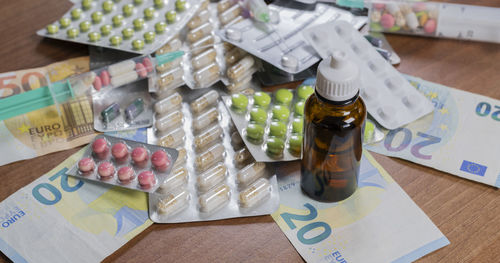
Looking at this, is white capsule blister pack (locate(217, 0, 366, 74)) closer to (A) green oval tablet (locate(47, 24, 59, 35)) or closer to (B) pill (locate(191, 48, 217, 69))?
(B) pill (locate(191, 48, 217, 69))

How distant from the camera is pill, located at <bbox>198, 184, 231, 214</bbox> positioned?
757 millimetres

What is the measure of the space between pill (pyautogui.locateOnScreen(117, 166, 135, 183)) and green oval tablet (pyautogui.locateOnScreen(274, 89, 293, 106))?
26 cm

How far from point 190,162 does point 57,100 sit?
0.27 metres

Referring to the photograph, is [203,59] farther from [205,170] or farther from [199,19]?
[205,170]

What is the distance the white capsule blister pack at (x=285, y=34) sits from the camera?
0.93 metres

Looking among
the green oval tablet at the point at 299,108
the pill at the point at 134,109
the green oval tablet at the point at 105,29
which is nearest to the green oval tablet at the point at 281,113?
the green oval tablet at the point at 299,108

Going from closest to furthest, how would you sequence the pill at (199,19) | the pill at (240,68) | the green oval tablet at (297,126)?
the green oval tablet at (297,126)
the pill at (240,68)
the pill at (199,19)

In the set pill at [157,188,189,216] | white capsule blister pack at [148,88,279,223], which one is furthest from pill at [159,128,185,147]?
pill at [157,188,189,216]

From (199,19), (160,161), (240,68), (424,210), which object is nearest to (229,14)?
(199,19)

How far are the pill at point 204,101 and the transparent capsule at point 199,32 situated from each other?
5.6 inches

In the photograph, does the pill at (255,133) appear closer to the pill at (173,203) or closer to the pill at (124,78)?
the pill at (173,203)

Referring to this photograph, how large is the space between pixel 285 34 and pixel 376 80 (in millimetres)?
187

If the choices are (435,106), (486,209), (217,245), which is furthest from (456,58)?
(217,245)

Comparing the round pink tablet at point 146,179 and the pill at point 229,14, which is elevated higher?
the pill at point 229,14
